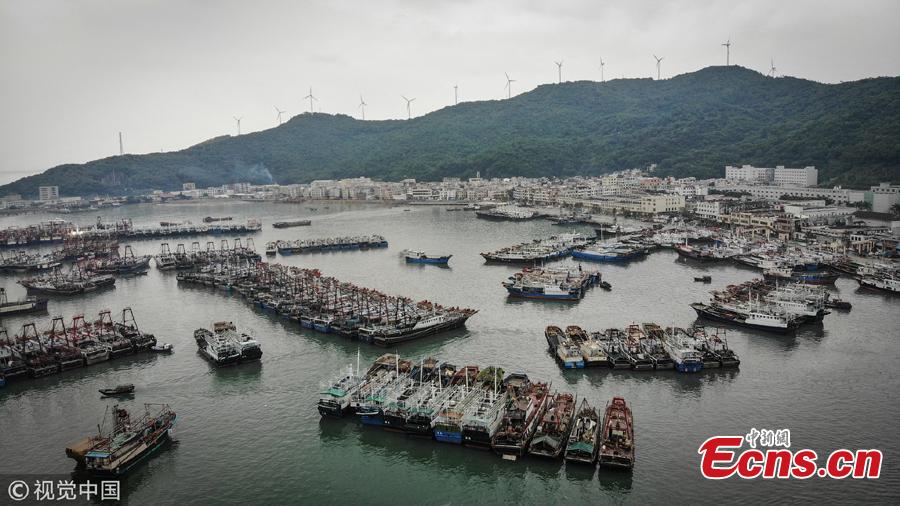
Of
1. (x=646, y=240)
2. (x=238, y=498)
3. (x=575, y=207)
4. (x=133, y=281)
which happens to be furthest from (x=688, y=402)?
(x=575, y=207)

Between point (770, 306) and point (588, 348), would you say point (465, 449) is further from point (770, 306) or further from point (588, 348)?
point (770, 306)

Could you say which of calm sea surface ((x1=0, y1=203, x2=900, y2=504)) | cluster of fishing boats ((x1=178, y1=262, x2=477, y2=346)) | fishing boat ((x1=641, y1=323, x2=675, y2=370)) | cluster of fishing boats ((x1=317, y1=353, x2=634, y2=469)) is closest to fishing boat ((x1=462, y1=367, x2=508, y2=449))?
cluster of fishing boats ((x1=317, y1=353, x2=634, y2=469))

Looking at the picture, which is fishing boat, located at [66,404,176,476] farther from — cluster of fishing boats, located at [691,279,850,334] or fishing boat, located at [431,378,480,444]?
cluster of fishing boats, located at [691,279,850,334]

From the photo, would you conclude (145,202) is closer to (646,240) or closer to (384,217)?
(384,217)

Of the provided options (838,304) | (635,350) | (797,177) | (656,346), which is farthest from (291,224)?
(797,177)

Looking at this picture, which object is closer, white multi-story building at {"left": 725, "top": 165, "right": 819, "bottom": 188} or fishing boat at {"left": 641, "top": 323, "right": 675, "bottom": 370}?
fishing boat at {"left": 641, "top": 323, "right": 675, "bottom": 370}

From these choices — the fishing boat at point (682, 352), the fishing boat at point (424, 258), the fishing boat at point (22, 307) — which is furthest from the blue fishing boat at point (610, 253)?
the fishing boat at point (22, 307)

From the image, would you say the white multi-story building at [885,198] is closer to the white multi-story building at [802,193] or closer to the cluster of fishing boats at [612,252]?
the white multi-story building at [802,193]
